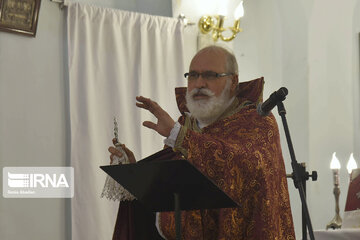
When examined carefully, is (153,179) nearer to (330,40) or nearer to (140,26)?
(140,26)

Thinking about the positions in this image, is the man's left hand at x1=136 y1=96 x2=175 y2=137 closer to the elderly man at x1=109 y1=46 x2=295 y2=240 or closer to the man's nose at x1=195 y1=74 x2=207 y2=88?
the elderly man at x1=109 y1=46 x2=295 y2=240

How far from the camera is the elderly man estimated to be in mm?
3193

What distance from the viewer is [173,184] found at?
2637 mm

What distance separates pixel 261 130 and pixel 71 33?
2.63 metres

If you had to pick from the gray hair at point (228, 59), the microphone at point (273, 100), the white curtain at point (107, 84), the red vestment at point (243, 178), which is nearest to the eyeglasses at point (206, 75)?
the gray hair at point (228, 59)

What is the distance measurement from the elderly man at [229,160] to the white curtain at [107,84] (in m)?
1.97

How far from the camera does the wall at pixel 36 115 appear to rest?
204 inches

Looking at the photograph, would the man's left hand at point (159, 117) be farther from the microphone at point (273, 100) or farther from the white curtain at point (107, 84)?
the white curtain at point (107, 84)

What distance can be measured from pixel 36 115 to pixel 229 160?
2.60m

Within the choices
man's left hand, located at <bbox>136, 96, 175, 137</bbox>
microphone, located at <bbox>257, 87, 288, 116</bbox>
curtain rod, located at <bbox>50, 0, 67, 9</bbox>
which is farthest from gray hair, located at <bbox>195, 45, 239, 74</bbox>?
curtain rod, located at <bbox>50, 0, 67, 9</bbox>

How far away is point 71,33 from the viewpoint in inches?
217

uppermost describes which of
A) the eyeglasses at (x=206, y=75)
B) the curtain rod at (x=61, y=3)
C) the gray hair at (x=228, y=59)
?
the curtain rod at (x=61, y=3)

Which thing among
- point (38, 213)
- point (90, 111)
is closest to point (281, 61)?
point (90, 111)

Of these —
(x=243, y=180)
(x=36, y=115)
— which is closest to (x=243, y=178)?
(x=243, y=180)
